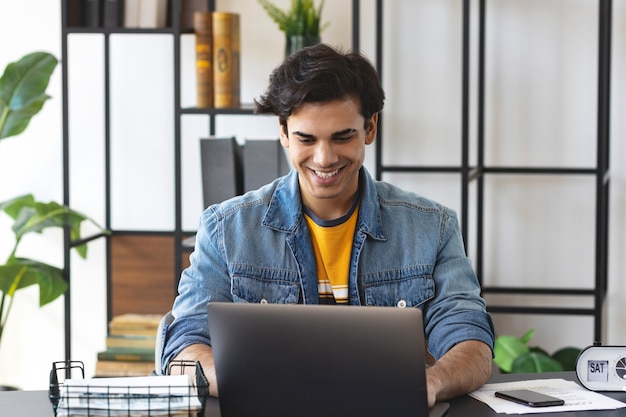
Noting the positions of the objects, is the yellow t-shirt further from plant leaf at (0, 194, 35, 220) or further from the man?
plant leaf at (0, 194, 35, 220)

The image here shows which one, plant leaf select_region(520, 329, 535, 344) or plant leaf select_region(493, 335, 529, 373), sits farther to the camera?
plant leaf select_region(520, 329, 535, 344)

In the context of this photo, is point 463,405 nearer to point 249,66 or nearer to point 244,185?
point 244,185

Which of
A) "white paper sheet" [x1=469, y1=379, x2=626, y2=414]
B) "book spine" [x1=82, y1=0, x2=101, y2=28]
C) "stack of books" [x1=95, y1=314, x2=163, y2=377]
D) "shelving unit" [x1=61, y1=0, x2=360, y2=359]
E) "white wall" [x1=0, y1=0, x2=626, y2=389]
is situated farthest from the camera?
"white wall" [x1=0, y1=0, x2=626, y2=389]

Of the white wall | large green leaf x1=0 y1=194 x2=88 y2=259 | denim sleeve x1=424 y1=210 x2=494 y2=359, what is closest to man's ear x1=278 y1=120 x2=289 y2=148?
denim sleeve x1=424 y1=210 x2=494 y2=359

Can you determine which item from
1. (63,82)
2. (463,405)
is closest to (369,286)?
(463,405)

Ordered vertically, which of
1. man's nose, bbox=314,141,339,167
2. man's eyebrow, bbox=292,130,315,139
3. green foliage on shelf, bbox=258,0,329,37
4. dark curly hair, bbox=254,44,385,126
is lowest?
man's nose, bbox=314,141,339,167

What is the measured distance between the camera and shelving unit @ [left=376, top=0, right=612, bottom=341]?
311 centimetres

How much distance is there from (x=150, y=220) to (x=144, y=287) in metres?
0.25

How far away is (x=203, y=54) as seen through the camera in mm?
3109

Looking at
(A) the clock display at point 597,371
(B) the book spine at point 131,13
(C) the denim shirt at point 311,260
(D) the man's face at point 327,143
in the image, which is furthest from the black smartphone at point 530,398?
(B) the book spine at point 131,13

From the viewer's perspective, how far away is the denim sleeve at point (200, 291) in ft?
6.09

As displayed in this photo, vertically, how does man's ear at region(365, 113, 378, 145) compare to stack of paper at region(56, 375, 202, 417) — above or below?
above

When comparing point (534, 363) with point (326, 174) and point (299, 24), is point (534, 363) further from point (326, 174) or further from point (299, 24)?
point (326, 174)

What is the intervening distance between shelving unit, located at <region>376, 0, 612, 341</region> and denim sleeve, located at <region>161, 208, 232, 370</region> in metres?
1.24
